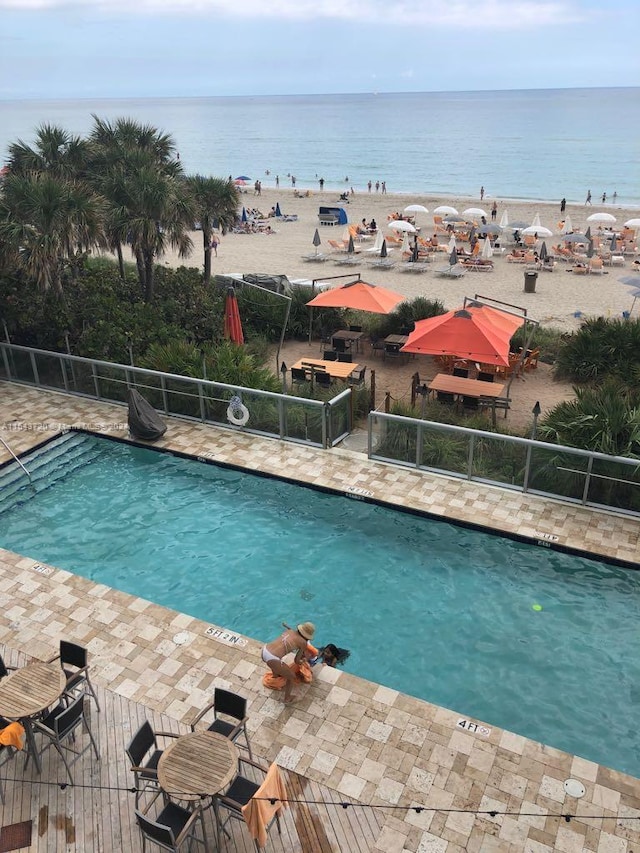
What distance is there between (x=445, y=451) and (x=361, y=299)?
23.0 feet

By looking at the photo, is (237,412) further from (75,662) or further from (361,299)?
(75,662)

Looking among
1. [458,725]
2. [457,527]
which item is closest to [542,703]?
[458,725]

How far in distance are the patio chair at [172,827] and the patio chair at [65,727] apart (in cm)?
120

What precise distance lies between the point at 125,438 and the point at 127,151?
1292 centimetres

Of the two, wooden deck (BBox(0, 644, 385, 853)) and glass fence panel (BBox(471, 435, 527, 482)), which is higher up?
glass fence panel (BBox(471, 435, 527, 482))

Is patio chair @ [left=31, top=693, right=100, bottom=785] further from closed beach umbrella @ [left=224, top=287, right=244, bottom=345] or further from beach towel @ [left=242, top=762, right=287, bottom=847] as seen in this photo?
closed beach umbrella @ [left=224, top=287, right=244, bottom=345]

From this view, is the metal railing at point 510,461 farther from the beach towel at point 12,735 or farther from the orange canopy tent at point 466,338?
the beach towel at point 12,735

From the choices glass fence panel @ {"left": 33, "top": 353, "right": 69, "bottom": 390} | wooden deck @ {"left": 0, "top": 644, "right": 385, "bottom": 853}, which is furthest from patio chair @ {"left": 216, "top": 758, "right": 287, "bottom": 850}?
glass fence panel @ {"left": 33, "top": 353, "right": 69, "bottom": 390}

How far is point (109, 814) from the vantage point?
7.02 meters

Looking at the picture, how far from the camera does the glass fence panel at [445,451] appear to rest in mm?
12828

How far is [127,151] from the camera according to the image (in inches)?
918

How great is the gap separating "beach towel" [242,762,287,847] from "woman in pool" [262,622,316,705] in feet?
6.00

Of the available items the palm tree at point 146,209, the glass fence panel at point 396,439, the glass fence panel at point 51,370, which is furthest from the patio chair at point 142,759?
the palm tree at point 146,209

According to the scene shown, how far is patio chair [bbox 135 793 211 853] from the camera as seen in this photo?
237 inches
